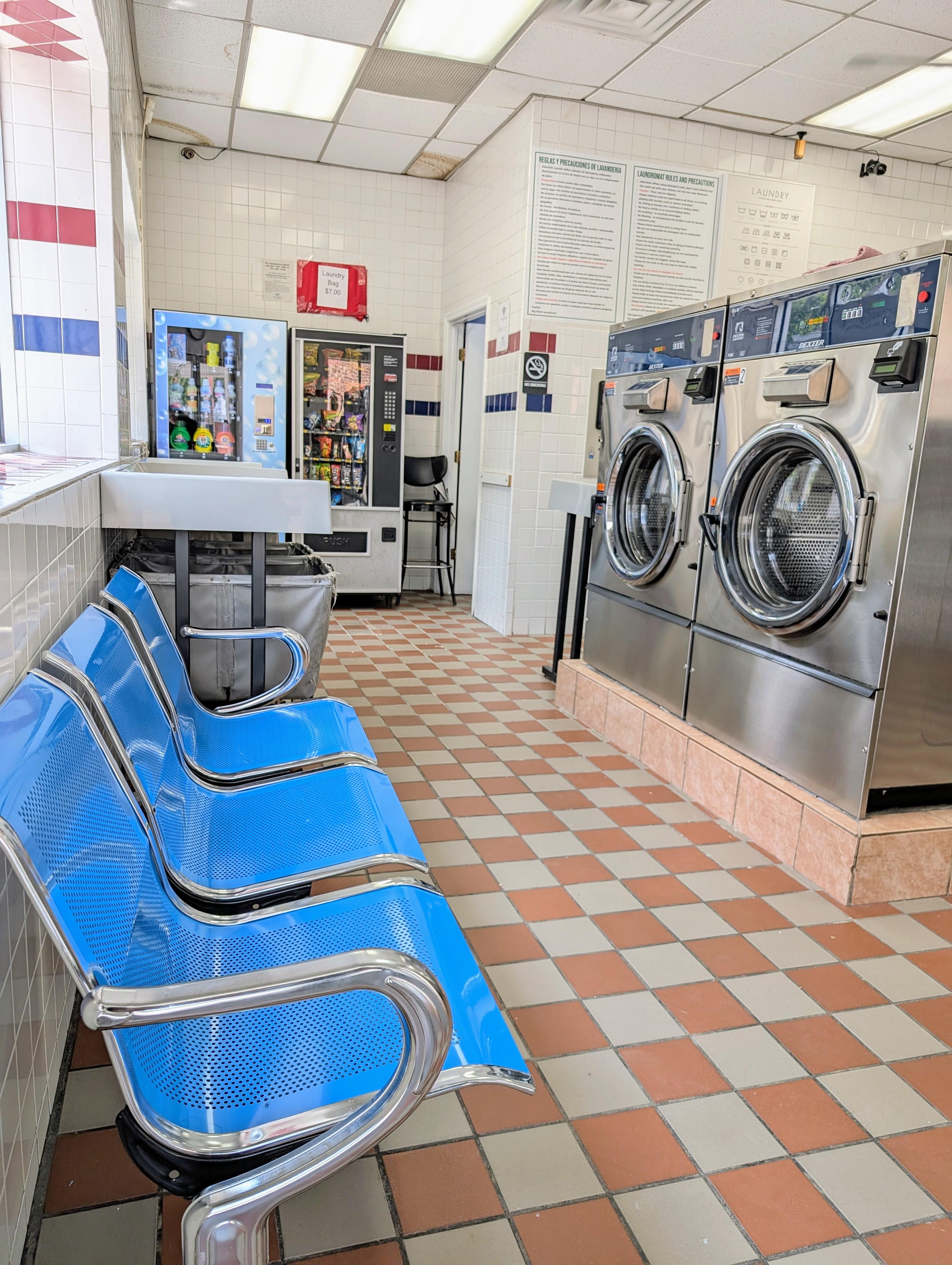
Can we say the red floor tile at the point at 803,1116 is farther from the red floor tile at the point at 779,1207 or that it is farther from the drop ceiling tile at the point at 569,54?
the drop ceiling tile at the point at 569,54

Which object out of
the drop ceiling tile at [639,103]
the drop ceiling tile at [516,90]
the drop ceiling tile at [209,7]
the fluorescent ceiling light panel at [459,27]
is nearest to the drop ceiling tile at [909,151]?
the drop ceiling tile at [639,103]

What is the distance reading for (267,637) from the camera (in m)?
2.46

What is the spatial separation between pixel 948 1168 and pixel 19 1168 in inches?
59.0

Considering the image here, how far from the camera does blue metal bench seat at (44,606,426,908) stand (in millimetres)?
1364

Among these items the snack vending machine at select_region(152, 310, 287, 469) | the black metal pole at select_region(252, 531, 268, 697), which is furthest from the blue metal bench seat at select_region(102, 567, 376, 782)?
the snack vending machine at select_region(152, 310, 287, 469)

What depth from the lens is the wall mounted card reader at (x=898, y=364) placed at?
2160 millimetres

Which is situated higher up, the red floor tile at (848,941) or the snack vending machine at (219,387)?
the snack vending machine at (219,387)

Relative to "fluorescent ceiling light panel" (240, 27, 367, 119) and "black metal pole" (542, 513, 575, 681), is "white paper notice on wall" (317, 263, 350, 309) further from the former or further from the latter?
"black metal pole" (542, 513, 575, 681)

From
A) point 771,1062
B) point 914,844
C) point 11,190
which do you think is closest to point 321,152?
point 11,190

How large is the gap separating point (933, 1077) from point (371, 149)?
6077 mm

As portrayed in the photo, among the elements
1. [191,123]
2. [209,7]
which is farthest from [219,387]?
[209,7]

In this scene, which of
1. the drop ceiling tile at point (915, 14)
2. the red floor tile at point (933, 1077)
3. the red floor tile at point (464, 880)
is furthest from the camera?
the drop ceiling tile at point (915, 14)

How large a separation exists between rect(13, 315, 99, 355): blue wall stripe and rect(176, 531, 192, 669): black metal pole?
0.73 metres

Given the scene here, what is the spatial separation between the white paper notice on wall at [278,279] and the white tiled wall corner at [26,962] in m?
5.14
